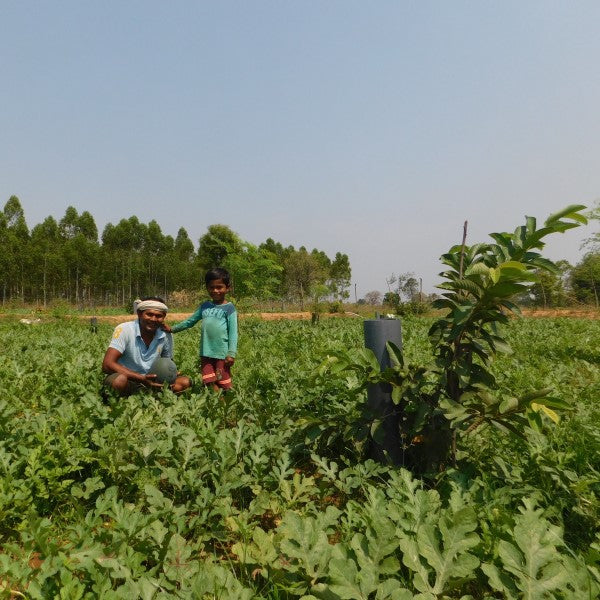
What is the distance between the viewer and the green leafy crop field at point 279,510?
161 centimetres

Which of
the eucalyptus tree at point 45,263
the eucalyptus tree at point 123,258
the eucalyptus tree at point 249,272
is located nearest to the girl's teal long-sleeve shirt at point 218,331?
the eucalyptus tree at point 249,272

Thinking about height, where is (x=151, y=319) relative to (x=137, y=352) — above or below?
above

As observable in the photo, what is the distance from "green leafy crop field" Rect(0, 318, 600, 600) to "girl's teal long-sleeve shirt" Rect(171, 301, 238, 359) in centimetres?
96

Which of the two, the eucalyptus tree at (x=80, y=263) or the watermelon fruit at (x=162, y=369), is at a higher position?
the eucalyptus tree at (x=80, y=263)

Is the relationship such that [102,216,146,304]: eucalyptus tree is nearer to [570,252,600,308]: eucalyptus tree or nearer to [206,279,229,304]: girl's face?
[206,279,229,304]: girl's face

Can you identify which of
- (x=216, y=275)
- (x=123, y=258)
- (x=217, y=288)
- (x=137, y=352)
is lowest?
(x=137, y=352)

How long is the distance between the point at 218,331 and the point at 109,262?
157ft

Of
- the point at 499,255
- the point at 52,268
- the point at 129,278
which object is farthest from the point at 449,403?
the point at 129,278

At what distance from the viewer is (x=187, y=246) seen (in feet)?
205

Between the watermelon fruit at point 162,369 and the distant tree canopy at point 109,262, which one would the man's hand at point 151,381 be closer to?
the watermelon fruit at point 162,369

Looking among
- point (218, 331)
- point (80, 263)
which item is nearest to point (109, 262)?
point (80, 263)

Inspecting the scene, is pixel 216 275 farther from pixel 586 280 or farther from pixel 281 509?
pixel 586 280

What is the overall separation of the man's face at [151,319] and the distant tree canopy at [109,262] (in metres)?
30.1

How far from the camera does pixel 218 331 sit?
4965 millimetres
